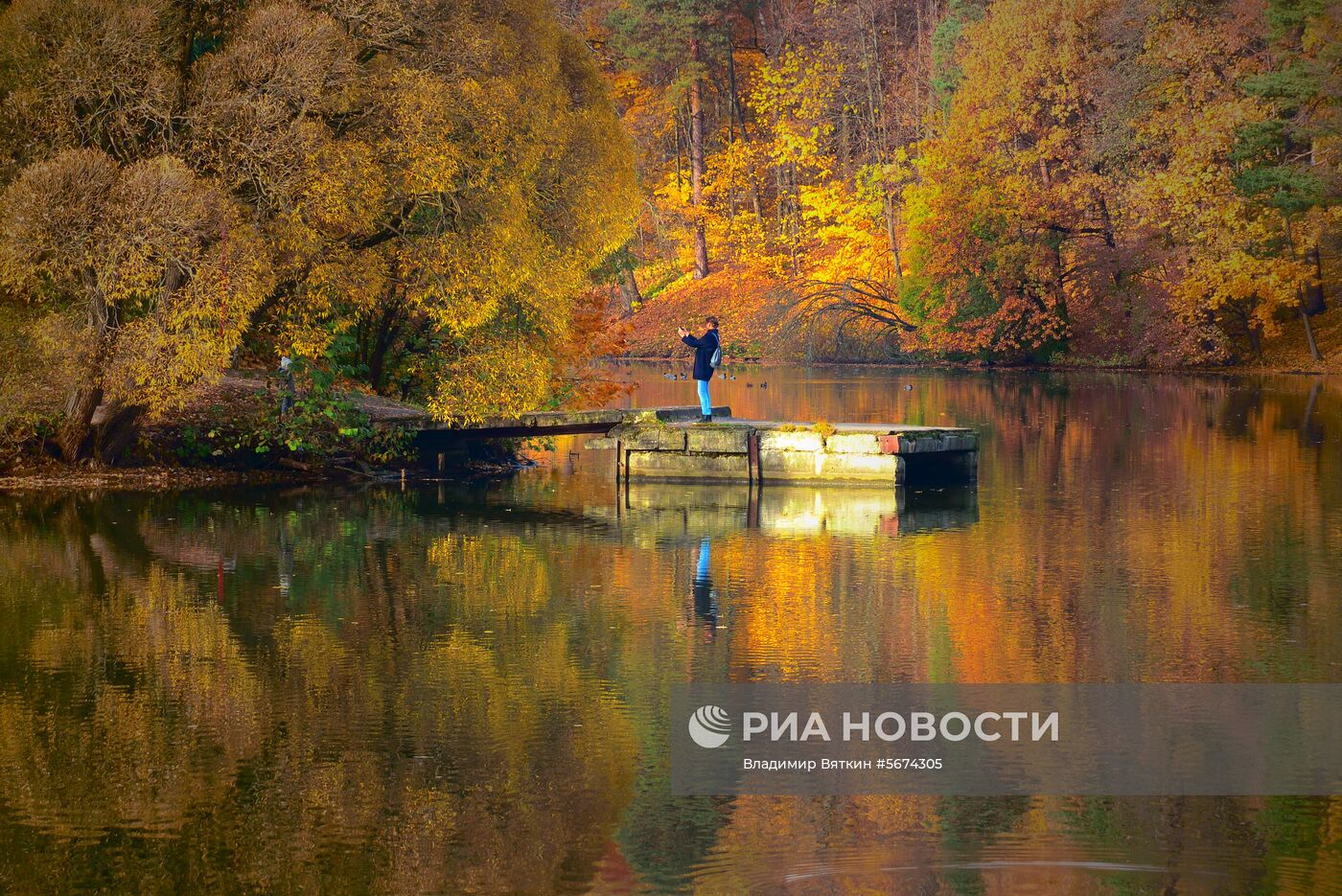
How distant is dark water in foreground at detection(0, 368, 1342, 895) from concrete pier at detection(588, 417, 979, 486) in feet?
2.38

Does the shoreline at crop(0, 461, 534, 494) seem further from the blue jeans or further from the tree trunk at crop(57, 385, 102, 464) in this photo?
the blue jeans

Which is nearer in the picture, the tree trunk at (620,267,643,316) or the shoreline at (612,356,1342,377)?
the shoreline at (612,356,1342,377)

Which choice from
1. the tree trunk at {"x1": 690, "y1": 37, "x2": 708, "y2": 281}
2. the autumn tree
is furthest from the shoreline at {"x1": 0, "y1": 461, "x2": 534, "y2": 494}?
the tree trunk at {"x1": 690, "y1": 37, "x2": 708, "y2": 281}

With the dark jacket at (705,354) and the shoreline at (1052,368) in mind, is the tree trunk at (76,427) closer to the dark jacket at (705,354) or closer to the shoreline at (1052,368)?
the dark jacket at (705,354)

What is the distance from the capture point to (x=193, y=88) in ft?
77.4

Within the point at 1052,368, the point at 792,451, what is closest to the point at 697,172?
the point at 1052,368

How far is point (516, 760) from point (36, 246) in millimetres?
14636

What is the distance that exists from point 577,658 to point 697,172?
69716 millimetres

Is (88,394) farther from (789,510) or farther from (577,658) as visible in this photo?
(577,658)

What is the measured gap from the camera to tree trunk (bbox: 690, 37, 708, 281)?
3189 inches

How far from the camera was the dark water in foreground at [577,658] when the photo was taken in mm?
8562

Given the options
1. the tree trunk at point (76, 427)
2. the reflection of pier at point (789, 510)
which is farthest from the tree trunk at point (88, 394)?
the reflection of pier at point (789, 510)

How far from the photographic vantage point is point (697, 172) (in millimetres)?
81312

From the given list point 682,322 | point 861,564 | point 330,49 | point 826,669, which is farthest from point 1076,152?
point 826,669
